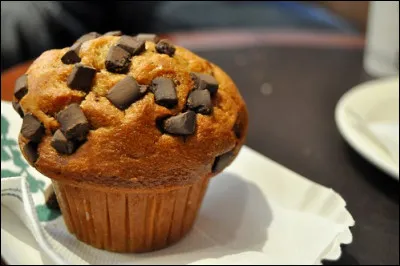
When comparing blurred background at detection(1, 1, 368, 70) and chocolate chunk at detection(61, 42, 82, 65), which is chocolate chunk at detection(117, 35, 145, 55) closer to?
chocolate chunk at detection(61, 42, 82, 65)

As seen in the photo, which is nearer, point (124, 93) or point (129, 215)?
point (124, 93)

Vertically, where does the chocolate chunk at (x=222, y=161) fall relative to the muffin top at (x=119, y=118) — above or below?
below

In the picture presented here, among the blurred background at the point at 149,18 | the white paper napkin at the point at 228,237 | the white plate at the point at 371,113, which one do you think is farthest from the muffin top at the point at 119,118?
the white plate at the point at 371,113

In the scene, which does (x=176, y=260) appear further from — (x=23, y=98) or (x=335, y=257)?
(x=23, y=98)

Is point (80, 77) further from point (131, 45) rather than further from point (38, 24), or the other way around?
point (38, 24)

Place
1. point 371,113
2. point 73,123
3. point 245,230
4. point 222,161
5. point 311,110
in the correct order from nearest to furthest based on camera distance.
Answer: point 73,123 < point 222,161 < point 245,230 < point 371,113 < point 311,110

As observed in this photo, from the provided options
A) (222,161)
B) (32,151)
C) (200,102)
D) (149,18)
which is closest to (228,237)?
(222,161)

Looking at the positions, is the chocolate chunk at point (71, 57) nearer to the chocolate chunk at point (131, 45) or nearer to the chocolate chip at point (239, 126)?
the chocolate chunk at point (131, 45)

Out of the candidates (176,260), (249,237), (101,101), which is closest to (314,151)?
(249,237)
